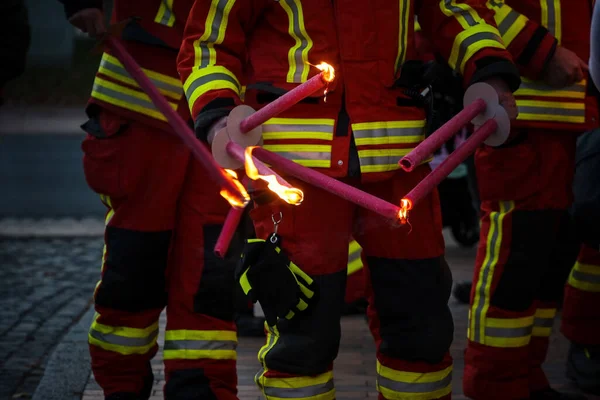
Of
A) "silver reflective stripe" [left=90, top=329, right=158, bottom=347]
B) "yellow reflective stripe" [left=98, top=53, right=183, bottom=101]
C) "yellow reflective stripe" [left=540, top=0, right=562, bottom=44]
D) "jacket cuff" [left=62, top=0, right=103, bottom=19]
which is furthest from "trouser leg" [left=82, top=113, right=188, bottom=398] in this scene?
"yellow reflective stripe" [left=540, top=0, right=562, bottom=44]

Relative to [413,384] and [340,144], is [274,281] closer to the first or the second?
[340,144]

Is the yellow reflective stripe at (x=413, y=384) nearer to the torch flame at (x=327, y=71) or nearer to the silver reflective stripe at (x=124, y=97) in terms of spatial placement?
the torch flame at (x=327, y=71)

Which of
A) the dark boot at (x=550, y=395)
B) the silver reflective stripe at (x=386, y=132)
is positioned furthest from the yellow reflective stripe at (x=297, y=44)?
the dark boot at (x=550, y=395)

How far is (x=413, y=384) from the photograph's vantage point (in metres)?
3.39

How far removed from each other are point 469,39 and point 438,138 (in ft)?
1.57

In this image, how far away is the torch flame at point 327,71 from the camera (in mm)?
3090

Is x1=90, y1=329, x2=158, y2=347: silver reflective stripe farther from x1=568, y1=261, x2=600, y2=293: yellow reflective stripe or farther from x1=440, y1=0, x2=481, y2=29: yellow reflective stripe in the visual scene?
x1=568, y1=261, x2=600, y2=293: yellow reflective stripe

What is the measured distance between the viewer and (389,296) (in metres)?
3.38

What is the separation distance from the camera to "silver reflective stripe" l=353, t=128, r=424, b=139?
3.29 meters

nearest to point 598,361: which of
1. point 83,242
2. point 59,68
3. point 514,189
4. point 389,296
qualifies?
point 514,189

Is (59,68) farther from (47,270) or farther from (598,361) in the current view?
(598,361)

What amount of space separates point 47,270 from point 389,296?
14.9ft

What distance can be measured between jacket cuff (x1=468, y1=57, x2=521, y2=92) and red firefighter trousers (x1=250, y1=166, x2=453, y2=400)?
332 millimetres

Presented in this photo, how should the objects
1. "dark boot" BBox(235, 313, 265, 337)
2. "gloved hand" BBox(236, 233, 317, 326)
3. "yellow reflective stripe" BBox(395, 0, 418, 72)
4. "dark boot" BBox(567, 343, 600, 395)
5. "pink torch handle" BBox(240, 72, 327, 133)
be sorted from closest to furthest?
1. "pink torch handle" BBox(240, 72, 327, 133)
2. "gloved hand" BBox(236, 233, 317, 326)
3. "yellow reflective stripe" BBox(395, 0, 418, 72)
4. "dark boot" BBox(567, 343, 600, 395)
5. "dark boot" BBox(235, 313, 265, 337)
